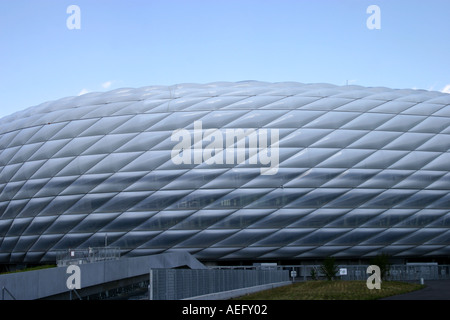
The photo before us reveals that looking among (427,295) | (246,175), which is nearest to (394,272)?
(246,175)

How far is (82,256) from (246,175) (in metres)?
12.4

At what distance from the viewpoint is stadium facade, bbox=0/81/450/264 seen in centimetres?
3394

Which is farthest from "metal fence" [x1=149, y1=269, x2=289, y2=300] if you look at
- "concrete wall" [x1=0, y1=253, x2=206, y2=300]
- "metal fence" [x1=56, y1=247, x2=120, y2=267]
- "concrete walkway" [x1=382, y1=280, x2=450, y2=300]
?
"concrete walkway" [x1=382, y1=280, x2=450, y2=300]

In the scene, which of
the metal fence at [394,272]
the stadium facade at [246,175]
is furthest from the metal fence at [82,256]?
the metal fence at [394,272]

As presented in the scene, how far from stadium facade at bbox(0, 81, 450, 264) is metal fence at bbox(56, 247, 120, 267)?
7.89 m

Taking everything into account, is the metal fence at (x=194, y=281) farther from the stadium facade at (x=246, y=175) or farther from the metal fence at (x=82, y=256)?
the stadium facade at (x=246, y=175)

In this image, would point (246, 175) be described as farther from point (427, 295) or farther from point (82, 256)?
point (427, 295)

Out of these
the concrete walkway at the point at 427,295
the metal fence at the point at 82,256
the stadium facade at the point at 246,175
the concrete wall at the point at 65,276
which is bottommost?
the concrete walkway at the point at 427,295

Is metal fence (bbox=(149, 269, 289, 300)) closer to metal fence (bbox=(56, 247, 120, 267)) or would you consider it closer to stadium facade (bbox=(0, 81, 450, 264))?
metal fence (bbox=(56, 247, 120, 267))

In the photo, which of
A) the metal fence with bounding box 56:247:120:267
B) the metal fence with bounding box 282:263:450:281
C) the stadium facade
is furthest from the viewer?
Result: the metal fence with bounding box 282:263:450:281

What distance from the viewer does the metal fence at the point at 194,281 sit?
15031 millimetres

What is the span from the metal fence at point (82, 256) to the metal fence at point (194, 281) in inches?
208

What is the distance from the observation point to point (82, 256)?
24234mm
